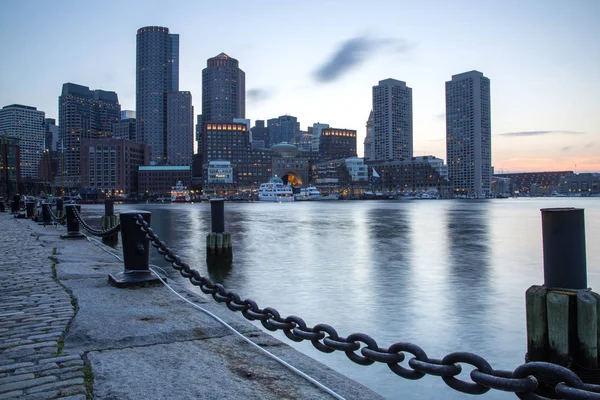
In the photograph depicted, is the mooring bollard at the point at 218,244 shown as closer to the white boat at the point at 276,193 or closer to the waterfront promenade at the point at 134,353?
the waterfront promenade at the point at 134,353

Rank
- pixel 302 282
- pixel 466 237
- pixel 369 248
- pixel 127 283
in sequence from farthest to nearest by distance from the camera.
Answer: pixel 466 237 < pixel 369 248 < pixel 302 282 < pixel 127 283

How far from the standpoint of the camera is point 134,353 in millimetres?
5242

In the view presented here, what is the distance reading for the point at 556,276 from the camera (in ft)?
14.8

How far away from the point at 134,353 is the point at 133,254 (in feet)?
13.9

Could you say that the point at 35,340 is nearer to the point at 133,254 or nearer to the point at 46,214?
the point at 133,254

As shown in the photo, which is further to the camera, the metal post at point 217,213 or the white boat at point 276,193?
the white boat at point 276,193

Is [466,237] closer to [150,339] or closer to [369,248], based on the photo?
[369,248]

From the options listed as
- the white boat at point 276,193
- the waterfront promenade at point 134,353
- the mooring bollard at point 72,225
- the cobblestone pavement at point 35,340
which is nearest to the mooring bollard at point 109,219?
the mooring bollard at point 72,225

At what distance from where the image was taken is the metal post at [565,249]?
4.45 meters

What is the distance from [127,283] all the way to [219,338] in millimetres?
3899

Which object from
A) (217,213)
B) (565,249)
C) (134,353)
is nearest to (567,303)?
(565,249)

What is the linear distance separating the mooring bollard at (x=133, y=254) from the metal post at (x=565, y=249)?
7185mm

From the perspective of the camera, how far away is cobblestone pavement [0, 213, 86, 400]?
→ 4145mm

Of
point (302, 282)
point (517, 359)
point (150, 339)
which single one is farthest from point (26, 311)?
point (302, 282)
